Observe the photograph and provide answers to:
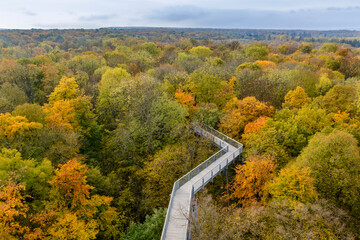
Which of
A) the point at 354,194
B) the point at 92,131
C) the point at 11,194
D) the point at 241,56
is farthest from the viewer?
the point at 241,56

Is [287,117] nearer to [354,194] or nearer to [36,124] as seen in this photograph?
[354,194]

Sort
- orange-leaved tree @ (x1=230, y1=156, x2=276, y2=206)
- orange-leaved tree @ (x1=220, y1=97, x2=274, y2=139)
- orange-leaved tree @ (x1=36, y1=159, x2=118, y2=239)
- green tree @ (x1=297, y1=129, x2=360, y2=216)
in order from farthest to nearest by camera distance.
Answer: orange-leaved tree @ (x1=220, y1=97, x2=274, y2=139) → orange-leaved tree @ (x1=230, y1=156, x2=276, y2=206) → green tree @ (x1=297, y1=129, x2=360, y2=216) → orange-leaved tree @ (x1=36, y1=159, x2=118, y2=239)

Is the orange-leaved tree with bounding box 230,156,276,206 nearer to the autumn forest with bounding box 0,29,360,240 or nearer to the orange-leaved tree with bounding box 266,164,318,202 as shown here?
the autumn forest with bounding box 0,29,360,240

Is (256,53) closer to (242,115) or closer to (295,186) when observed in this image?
(242,115)

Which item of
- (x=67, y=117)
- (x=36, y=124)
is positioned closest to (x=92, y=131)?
(x=67, y=117)

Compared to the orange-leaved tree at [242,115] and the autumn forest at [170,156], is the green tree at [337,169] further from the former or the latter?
the orange-leaved tree at [242,115]

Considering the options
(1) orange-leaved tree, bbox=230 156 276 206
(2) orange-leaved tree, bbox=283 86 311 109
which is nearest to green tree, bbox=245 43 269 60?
(2) orange-leaved tree, bbox=283 86 311 109

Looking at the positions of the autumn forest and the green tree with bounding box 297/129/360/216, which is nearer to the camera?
the autumn forest
